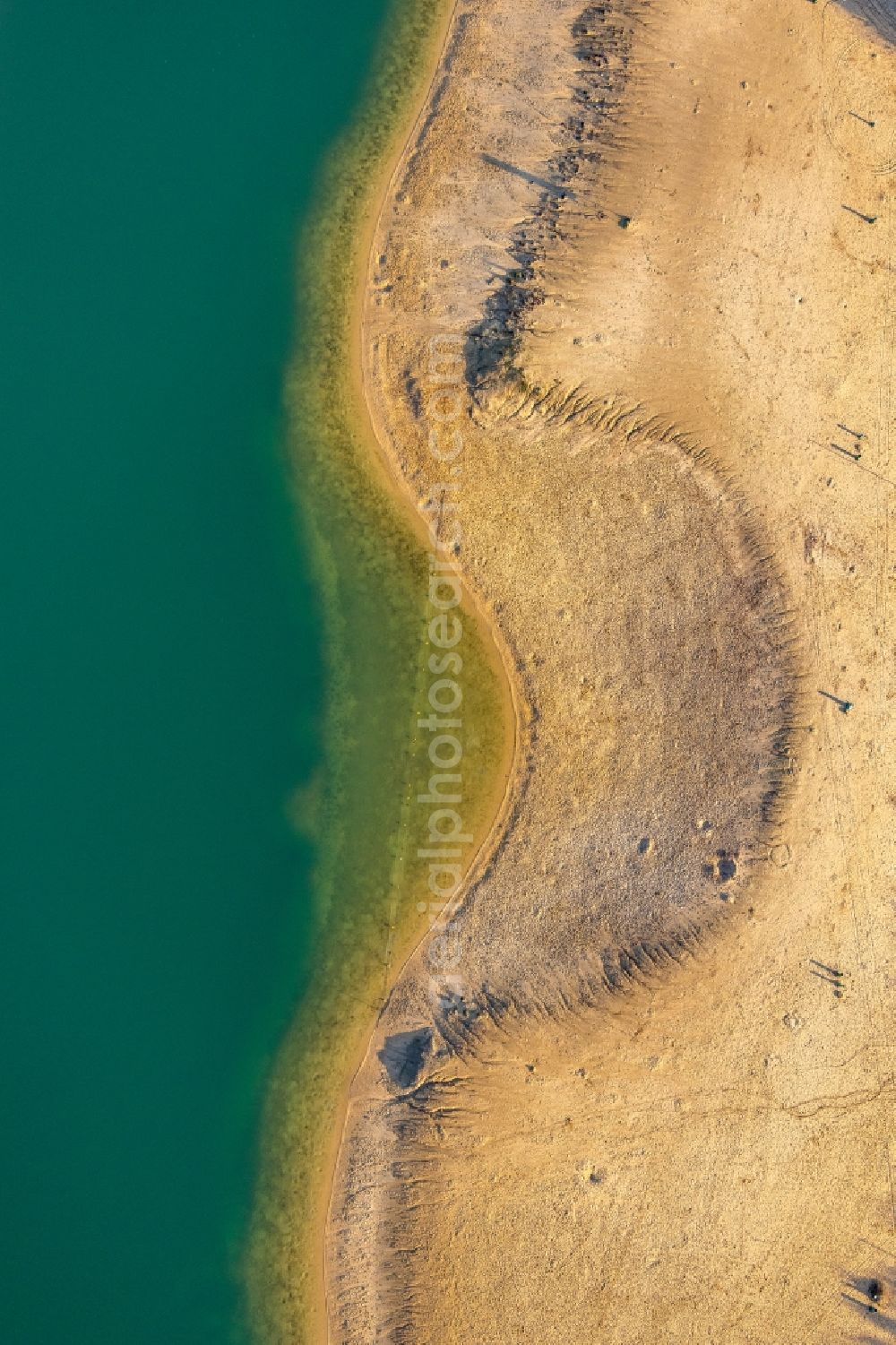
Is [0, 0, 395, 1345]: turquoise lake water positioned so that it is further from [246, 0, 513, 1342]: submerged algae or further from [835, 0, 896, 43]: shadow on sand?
[835, 0, 896, 43]: shadow on sand

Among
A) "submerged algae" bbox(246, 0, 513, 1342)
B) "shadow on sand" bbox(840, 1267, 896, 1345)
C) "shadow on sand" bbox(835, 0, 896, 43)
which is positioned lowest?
"shadow on sand" bbox(840, 1267, 896, 1345)

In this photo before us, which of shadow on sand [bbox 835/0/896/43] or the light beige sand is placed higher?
shadow on sand [bbox 835/0/896/43]

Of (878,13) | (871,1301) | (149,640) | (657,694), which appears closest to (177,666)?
(149,640)

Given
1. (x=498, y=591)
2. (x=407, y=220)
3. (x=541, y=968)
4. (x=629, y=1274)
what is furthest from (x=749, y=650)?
(x=629, y=1274)

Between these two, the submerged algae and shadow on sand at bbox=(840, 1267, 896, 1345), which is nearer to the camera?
shadow on sand at bbox=(840, 1267, 896, 1345)

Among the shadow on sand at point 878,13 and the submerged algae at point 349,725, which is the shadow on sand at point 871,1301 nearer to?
A: the submerged algae at point 349,725

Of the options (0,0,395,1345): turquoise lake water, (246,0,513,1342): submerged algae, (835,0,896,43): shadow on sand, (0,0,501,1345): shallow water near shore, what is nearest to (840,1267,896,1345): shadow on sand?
(246,0,513,1342): submerged algae
